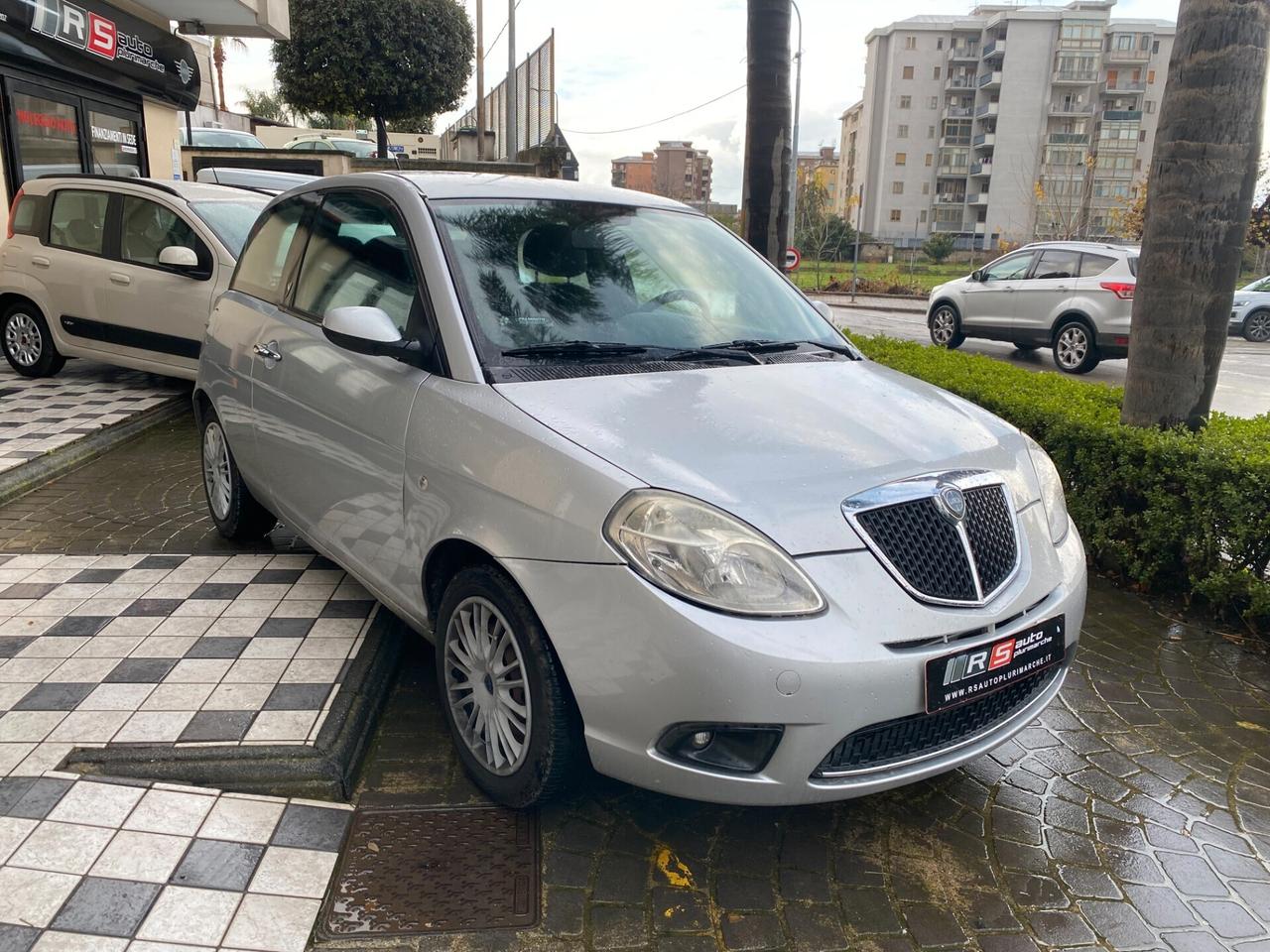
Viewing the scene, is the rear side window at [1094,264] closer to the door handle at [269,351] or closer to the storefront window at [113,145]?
the door handle at [269,351]

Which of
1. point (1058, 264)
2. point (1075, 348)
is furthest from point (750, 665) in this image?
point (1058, 264)

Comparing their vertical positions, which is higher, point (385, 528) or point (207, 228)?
point (207, 228)

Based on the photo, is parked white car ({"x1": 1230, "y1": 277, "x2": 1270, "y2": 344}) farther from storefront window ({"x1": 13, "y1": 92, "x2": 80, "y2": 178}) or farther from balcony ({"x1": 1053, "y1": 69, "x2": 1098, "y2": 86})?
balcony ({"x1": 1053, "y1": 69, "x2": 1098, "y2": 86})

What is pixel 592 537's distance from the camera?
2.34 m

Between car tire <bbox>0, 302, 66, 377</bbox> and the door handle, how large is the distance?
6048 mm

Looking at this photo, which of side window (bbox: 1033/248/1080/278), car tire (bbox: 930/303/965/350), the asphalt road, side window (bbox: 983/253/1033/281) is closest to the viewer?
the asphalt road

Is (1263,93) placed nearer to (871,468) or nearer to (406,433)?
(871,468)

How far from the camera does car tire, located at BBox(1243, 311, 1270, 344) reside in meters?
18.6

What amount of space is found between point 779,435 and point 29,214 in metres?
8.92

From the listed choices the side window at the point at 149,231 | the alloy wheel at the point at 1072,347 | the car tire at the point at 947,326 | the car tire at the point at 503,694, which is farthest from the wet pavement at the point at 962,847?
the car tire at the point at 947,326

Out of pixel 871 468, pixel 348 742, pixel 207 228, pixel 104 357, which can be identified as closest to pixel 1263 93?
pixel 871 468

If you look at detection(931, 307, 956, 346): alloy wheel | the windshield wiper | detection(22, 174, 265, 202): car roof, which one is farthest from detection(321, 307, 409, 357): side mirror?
detection(931, 307, 956, 346): alloy wheel

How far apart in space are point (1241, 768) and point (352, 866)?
2.91 meters

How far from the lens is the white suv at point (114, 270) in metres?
7.89
